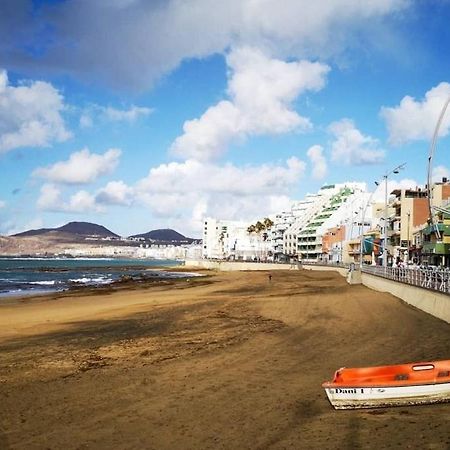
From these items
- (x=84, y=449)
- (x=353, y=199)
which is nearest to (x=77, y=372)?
(x=84, y=449)

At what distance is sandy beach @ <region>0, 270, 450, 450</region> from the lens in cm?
873

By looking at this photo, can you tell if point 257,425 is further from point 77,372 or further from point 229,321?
point 229,321

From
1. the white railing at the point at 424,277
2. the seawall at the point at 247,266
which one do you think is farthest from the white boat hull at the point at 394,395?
the seawall at the point at 247,266

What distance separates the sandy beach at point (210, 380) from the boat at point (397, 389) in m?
0.21

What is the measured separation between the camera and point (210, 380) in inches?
496

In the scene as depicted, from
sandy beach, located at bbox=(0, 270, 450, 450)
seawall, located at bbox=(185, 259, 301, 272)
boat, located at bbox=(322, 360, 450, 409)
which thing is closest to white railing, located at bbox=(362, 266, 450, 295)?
sandy beach, located at bbox=(0, 270, 450, 450)

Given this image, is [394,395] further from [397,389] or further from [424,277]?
A: [424,277]

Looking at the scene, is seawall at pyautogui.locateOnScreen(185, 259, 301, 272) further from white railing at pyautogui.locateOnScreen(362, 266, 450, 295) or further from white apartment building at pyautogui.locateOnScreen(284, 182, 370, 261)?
white railing at pyautogui.locateOnScreen(362, 266, 450, 295)

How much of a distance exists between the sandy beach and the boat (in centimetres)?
21

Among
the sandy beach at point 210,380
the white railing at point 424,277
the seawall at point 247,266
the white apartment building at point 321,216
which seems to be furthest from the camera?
the white apartment building at point 321,216

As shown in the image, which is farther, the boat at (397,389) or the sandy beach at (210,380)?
the boat at (397,389)

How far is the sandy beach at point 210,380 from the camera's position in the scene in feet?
28.7

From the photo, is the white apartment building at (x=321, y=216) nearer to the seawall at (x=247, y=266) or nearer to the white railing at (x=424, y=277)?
the seawall at (x=247, y=266)

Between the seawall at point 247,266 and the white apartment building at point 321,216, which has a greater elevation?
the white apartment building at point 321,216
